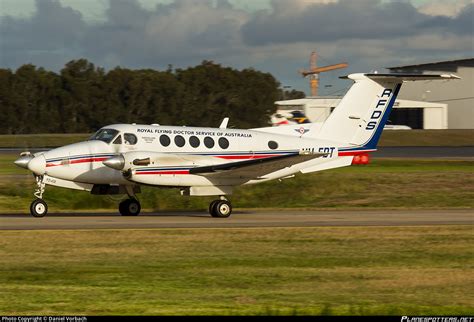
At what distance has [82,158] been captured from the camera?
25.0 metres

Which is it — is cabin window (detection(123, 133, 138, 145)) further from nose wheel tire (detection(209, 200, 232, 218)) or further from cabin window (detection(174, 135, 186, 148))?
nose wheel tire (detection(209, 200, 232, 218))

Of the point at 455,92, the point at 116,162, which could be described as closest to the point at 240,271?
the point at 116,162

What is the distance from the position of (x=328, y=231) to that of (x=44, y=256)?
7488 millimetres

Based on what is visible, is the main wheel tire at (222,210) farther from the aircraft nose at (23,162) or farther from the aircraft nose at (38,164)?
the aircraft nose at (23,162)

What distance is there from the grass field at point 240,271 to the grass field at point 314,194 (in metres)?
11.0

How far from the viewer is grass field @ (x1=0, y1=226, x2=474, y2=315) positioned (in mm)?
12422

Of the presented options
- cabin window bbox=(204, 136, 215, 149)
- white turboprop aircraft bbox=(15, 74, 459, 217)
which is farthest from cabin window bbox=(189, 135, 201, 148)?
cabin window bbox=(204, 136, 215, 149)

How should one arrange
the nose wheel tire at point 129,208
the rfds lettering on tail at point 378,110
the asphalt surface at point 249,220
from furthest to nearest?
1. the rfds lettering on tail at point 378,110
2. the nose wheel tire at point 129,208
3. the asphalt surface at point 249,220

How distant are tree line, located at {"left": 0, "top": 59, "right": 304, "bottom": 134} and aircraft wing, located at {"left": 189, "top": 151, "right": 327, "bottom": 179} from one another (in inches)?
2262

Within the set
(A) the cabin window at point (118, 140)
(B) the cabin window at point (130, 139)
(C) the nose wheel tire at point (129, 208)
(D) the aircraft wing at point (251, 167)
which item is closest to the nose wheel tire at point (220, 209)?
(D) the aircraft wing at point (251, 167)

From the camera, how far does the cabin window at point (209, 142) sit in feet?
86.2

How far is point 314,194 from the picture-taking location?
1406 inches

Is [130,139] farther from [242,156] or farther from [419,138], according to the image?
[419,138]

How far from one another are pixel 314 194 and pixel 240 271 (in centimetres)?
2029
